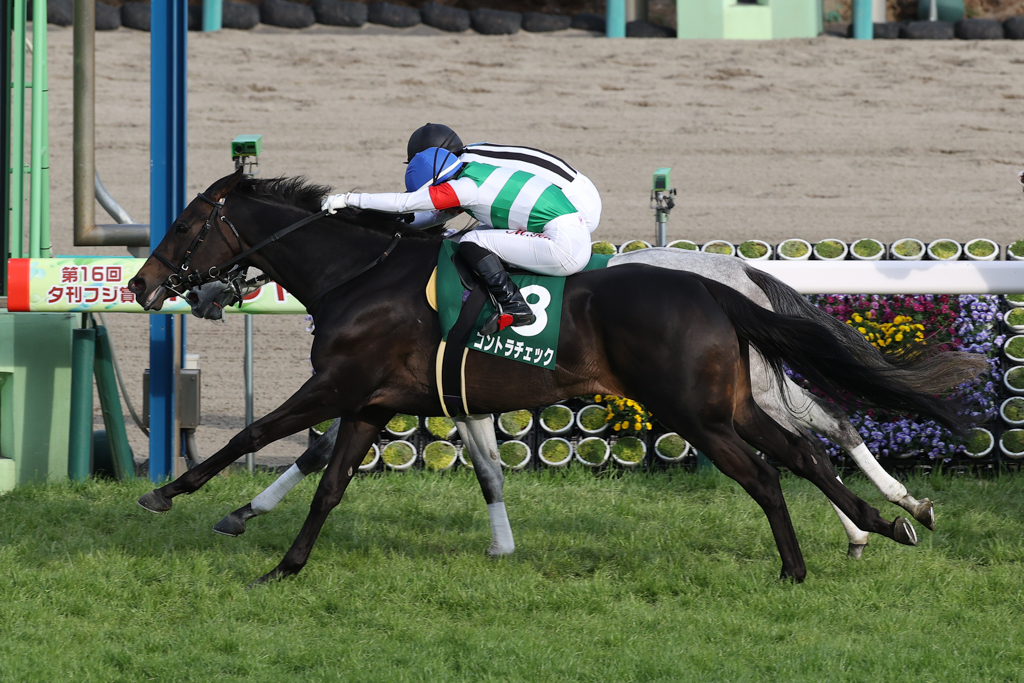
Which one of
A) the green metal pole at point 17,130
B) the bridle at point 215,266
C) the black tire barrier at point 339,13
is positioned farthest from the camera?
the black tire barrier at point 339,13

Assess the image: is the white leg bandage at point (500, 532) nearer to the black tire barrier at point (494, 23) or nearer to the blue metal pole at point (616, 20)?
the blue metal pole at point (616, 20)

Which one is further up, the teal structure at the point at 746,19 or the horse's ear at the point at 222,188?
the teal structure at the point at 746,19

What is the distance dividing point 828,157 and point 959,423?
913cm

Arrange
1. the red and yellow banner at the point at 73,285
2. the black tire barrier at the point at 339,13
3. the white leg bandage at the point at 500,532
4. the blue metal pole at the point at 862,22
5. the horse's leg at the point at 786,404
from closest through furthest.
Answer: the horse's leg at the point at 786,404 → the white leg bandage at the point at 500,532 → the red and yellow banner at the point at 73,285 → the blue metal pole at the point at 862,22 → the black tire barrier at the point at 339,13

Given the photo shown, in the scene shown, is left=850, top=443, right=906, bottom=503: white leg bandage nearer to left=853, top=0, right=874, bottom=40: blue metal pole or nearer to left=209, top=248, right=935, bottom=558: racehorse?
left=209, top=248, right=935, bottom=558: racehorse

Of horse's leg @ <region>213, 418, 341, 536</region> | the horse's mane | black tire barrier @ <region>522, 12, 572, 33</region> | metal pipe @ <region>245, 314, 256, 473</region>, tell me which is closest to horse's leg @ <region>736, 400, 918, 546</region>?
the horse's mane

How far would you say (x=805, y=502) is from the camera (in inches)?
214

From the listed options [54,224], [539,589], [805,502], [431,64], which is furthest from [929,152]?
[539,589]

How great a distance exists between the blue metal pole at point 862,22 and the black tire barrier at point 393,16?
22.2ft

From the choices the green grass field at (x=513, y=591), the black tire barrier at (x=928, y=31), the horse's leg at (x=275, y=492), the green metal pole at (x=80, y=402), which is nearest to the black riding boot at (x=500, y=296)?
the horse's leg at (x=275, y=492)

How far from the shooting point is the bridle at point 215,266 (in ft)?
14.8

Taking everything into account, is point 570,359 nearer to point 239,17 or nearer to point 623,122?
point 623,122

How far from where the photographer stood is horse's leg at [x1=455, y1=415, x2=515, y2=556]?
476cm

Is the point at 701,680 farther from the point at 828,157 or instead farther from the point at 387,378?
the point at 828,157
